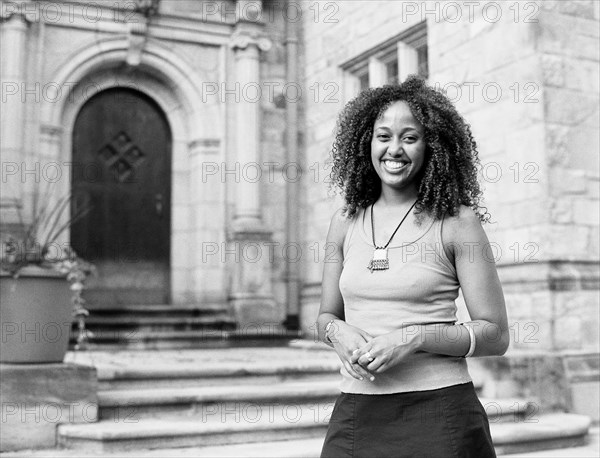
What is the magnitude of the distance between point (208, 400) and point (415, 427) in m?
3.31

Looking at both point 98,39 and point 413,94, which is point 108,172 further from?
point 413,94

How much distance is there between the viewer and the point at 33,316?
4082mm

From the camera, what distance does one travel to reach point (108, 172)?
8055 mm

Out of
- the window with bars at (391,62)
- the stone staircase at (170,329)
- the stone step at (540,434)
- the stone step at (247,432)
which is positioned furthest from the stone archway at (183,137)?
the stone step at (540,434)

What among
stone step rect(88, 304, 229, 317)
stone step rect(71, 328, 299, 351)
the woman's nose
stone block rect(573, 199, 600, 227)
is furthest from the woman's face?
stone step rect(88, 304, 229, 317)

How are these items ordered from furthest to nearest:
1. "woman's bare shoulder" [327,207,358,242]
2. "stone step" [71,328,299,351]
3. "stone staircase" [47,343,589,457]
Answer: "stone step" [71,328,299,351]
"stone staircase" [47,343,589,457]
"woman's bare shoulder" [327,207,358,242]

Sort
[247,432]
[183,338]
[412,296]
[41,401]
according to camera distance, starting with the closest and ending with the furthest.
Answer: [412,296] < [41,401] < [247,432] < [183,338]

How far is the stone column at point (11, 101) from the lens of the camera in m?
7.26

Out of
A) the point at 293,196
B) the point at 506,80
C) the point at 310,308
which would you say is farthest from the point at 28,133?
the point at 506,80

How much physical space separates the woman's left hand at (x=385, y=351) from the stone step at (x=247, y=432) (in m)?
2.62

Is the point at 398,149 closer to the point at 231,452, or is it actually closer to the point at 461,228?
the point at 461,228

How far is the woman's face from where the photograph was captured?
5.28ft

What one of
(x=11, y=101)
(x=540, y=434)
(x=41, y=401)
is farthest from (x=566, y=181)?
(x=11, y=101)

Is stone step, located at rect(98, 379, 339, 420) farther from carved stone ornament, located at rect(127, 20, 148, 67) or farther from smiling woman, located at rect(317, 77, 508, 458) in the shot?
carved stone ornament, located at rect(127, 20, 148, 67)
